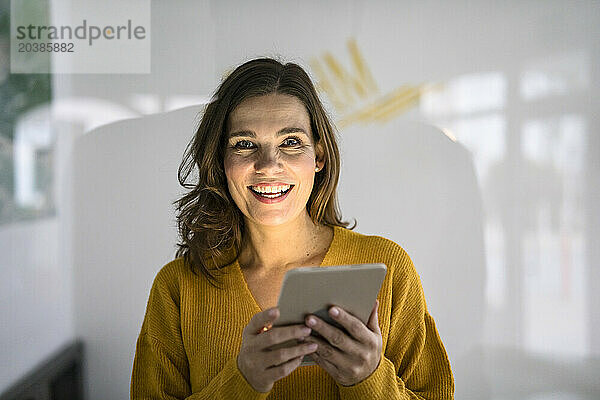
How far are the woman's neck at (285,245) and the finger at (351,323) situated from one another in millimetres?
390

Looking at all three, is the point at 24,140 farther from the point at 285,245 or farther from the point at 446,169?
the point at 446,169

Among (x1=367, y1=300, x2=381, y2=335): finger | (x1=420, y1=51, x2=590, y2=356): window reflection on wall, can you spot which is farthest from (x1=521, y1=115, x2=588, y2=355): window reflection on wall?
(x1=367, y1=300, x2=381, y2=335): finger

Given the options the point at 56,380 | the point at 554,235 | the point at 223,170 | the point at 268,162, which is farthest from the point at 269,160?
the point at 554,235

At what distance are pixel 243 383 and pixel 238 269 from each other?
337 millimetres

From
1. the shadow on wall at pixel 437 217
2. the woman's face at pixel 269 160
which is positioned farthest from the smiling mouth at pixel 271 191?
the shadow on wall at pixel 437 217

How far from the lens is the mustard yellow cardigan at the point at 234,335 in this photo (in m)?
1.29

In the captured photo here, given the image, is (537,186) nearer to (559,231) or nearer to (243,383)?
(559,231)

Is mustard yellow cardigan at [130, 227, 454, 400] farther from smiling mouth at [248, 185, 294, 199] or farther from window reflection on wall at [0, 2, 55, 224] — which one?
window reflection on wall at [0, 2, 55, 224]

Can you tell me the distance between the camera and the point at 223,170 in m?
1.40

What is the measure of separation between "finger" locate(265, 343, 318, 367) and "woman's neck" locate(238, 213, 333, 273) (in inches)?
15.3

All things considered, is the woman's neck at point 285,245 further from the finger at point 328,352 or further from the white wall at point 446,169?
the white wall at point 446,169

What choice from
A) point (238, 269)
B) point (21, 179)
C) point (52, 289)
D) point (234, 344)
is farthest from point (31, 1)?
point (234, 344)

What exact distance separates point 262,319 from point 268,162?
378 mm

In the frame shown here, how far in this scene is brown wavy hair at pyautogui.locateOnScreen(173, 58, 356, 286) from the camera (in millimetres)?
1342
